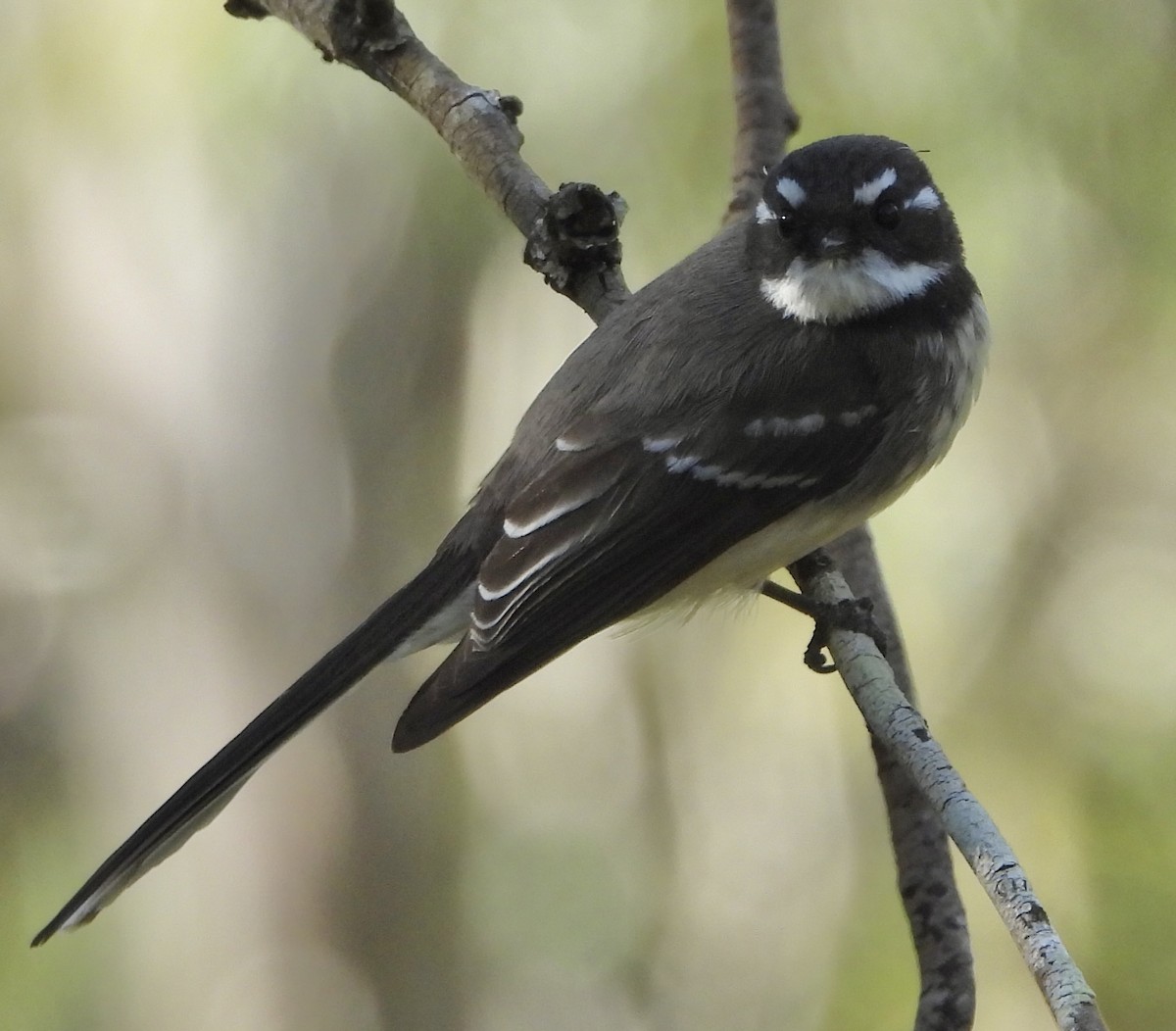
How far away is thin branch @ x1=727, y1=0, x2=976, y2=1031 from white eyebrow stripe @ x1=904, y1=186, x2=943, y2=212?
543mm

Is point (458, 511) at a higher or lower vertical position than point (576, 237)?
higher

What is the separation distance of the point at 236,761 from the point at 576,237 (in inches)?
62.7

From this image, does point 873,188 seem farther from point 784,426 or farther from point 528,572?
point 528,572

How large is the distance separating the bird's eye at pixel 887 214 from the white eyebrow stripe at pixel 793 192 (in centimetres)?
20

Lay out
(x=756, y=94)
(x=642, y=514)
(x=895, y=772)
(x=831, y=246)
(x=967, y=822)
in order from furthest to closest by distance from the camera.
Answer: (x=756, y=94)
(x=642, y=514)
(x=831, y=246)
(x=895, y=772)
(x=967, y=822)

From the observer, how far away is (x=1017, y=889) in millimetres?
2365

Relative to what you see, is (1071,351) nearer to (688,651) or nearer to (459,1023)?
(688,651)

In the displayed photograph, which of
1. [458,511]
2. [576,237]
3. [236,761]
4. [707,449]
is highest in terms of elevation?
[458,511]

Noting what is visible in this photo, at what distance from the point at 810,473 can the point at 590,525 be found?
1.84 feet

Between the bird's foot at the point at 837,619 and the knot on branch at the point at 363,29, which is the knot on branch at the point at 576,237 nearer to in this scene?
the knot on branch at the point at 363,29

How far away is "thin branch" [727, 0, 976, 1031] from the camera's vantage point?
2.82 m

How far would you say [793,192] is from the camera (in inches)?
137

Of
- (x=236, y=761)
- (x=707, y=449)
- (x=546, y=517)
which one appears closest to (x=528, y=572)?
(x=546, y=517)

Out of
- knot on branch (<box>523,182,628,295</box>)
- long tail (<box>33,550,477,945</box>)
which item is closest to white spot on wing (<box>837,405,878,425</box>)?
knot on branch (<box>523,182,628,295</box>)
